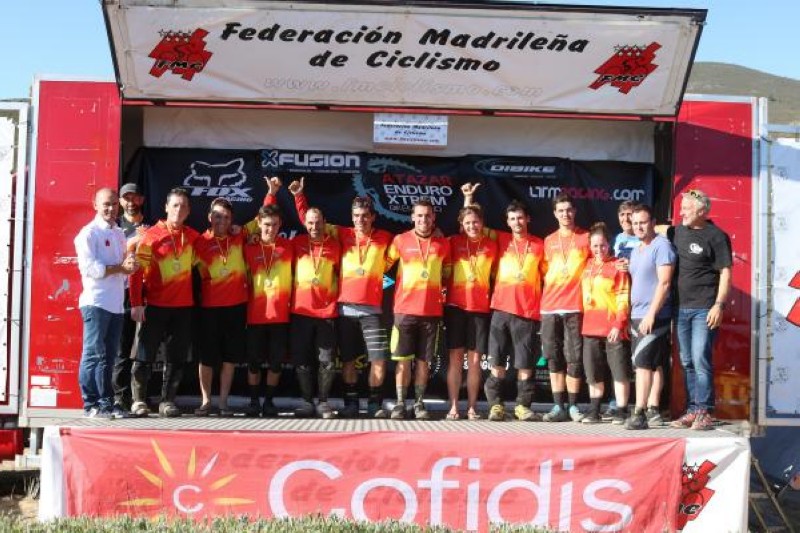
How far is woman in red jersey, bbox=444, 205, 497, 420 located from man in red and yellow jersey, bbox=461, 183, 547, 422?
9 centimetres

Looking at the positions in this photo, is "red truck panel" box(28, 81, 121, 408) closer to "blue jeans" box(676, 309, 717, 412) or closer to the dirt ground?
the dirt ground

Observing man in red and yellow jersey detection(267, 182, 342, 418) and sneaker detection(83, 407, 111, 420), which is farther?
man in red and yellow jersey detection(267, 182, 342, 418)

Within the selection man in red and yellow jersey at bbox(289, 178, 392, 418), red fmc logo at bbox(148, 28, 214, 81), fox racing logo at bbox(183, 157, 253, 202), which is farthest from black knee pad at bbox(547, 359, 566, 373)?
red fmc logo at bbox(148, 28, 214, 81)

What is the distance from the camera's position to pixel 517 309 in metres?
6.75

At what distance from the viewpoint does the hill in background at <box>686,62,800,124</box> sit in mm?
61469

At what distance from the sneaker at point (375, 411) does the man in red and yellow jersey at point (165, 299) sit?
1.55 m

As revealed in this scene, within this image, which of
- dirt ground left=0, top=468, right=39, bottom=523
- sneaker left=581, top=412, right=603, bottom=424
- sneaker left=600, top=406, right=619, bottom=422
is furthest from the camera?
dirt ground left=0, top=468, right=39, bottom=523

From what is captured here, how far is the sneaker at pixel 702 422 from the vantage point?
20.0ft

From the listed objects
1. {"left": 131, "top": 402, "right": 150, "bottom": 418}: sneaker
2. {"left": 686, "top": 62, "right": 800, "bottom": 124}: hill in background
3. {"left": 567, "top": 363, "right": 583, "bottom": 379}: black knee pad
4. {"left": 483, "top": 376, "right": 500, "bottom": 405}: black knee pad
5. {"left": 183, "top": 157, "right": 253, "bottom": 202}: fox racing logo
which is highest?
{"left": 686, "top": 62, "right": 800, "bottom": 124}: hill in background

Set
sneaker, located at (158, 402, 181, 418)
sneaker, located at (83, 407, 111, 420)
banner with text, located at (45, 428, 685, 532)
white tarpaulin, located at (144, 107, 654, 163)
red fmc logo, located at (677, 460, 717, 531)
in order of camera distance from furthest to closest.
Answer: white tarpaulin, located at (144, 107, 654, 163)
sneaker, located at (158, 402, 181, 418)
sneaker, located at (83, 407, 111, 420)
red fmc logo, located at (677, 460, 717, 531)
banner with text, located at (45, 428, 685, 532)

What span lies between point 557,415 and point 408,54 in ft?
10.4

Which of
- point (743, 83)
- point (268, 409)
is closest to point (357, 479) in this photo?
point (268, 409)

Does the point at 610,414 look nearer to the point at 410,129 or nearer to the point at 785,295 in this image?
the point at 785,295

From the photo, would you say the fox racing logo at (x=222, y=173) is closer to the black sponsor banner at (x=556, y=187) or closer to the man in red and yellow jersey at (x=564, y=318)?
the black sponsor banner at (x=556, y=187)
